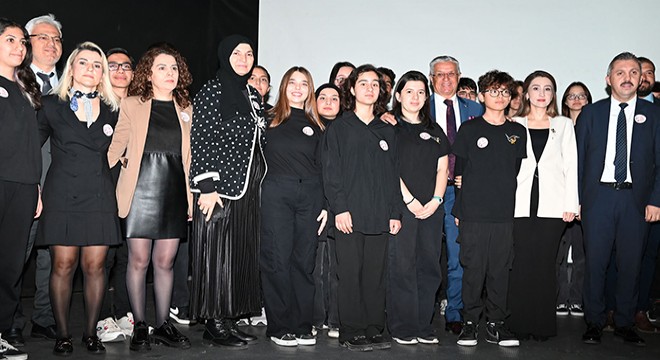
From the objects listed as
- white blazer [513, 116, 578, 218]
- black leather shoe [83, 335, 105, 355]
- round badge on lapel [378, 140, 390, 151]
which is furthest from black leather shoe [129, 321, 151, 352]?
white blazer [513, 116, 578, 218]

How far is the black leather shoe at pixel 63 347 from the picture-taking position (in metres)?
3.57

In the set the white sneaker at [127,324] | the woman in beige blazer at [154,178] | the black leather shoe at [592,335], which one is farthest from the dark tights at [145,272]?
the black leather shoe at [592,335]

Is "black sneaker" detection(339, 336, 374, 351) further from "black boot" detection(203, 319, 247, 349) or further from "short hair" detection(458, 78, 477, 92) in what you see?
"short hair" detection(458, 78, 477, 92)

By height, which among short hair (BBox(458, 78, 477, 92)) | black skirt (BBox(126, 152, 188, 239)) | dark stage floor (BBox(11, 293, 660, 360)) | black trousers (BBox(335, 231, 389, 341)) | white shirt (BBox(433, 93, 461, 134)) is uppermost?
short hair (BBox(458, 78, 477, 92))

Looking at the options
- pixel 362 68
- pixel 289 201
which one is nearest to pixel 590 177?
pixel 362 68

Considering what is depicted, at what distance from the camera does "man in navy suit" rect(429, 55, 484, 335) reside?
4.49 m

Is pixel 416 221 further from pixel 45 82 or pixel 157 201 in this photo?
pixel 45 82

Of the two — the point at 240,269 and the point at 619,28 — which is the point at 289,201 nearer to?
the point at 240,269

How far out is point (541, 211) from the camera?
4207 millimetres

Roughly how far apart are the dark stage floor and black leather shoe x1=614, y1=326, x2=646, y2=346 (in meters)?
0.05

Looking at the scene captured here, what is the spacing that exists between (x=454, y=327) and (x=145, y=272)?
196cm

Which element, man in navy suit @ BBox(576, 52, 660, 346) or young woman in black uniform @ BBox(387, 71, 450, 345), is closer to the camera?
young woman in black uniform @ BBox(387, 71, 450, 345)

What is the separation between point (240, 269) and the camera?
392 centimetres

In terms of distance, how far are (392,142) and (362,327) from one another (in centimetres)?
110
